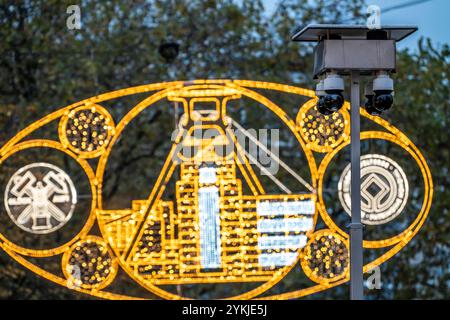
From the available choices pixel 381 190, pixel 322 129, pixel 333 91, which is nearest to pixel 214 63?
pixel 322 129

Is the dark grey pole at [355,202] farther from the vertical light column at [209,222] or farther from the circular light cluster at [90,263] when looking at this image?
the circular light cluster at [90,263]

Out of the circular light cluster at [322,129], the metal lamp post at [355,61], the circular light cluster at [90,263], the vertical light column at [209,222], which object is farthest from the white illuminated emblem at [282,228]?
the metal lamp post at [355,61]

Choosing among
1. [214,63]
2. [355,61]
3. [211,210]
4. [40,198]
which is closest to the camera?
[355,61]

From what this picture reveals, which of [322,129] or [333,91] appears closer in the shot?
[333,91]

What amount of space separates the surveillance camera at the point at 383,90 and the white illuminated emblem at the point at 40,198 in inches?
116

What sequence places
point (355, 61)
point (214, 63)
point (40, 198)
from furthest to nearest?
point (214, 63)
point (40, 198)
point (355, 61)

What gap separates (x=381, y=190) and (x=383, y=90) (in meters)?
2.08

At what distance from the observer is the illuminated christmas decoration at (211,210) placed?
8977 millimetres

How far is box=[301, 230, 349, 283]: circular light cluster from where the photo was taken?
9125 millimetres

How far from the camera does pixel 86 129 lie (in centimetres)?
913

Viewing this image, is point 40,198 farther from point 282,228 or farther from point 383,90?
point 383,90
